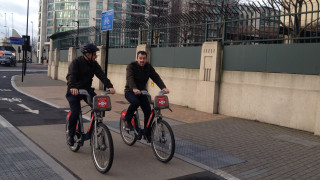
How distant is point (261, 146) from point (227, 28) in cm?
499

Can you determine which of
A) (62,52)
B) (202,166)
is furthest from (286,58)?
(62,52)

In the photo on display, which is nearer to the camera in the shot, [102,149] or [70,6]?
[102,149]

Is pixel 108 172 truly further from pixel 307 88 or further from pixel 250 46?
pixel 250 46

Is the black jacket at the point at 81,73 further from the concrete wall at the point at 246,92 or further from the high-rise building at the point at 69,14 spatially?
the high-rise building at the point at 69,14

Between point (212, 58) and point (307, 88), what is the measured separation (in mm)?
3290

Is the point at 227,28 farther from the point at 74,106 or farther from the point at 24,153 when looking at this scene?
the point at 24,153

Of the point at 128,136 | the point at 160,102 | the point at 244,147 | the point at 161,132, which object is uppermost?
the point at 160,102

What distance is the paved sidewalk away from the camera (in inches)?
184

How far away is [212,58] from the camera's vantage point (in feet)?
32.8

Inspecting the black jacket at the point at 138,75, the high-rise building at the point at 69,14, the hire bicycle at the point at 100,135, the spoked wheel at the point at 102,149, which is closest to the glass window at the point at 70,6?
the high-rise building at the point at 69,14

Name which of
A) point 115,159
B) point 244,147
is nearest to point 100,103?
point 115,159

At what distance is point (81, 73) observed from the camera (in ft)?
15.9

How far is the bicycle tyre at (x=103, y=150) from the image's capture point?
4082mm

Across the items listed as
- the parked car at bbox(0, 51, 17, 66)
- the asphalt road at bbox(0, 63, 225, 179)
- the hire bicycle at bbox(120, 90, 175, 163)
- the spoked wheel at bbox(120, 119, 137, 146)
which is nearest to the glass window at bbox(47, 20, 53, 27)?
the parked car at bbox(0, 51, 17, 66)
